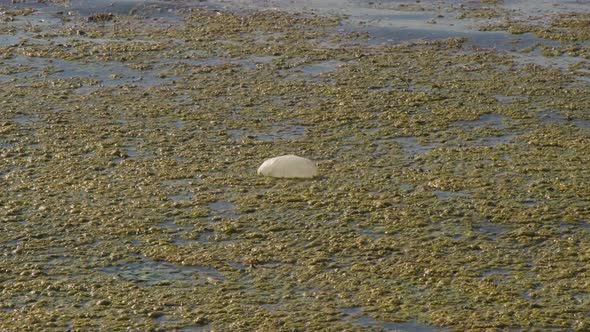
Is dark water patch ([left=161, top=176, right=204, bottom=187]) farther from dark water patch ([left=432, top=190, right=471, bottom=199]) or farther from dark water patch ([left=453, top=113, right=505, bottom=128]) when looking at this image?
dark water patch ([left=453, top=113, right=505, bottom=128])

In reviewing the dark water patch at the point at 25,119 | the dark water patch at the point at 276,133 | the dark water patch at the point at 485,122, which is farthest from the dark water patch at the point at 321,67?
the dark water patch at the point at 25,119

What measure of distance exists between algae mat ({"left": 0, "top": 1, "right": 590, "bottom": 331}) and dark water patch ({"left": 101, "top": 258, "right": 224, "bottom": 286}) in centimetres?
1

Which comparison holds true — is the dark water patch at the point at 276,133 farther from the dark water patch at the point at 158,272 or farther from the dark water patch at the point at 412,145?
the dark water patch at the point at 158,272

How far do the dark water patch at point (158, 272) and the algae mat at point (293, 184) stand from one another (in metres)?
0.01

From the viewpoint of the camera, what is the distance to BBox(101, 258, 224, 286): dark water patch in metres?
3.73

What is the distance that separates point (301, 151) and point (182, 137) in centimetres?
63

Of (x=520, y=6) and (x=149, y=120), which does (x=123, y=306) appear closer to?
(x=149, y=120)

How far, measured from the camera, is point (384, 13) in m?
8.33

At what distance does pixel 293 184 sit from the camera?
4.68m

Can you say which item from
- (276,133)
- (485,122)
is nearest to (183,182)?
(276,133)

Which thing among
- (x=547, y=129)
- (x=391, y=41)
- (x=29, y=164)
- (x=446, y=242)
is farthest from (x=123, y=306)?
(x=391, y=41)

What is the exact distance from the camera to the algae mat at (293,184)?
11.6 feet

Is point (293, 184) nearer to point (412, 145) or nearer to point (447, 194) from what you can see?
point (447, 194)

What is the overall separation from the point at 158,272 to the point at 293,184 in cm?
105
